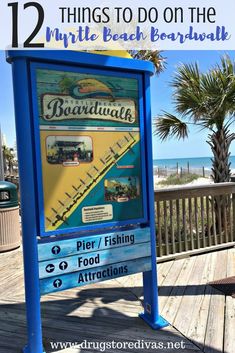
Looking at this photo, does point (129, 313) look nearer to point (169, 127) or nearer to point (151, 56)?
point (169, 127)

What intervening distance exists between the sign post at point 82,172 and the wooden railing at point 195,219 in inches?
59.5

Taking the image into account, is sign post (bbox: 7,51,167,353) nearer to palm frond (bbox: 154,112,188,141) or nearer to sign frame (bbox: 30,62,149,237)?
sign frame (bbox: 30,62,149,237)

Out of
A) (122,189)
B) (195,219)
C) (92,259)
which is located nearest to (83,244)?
(92,259)

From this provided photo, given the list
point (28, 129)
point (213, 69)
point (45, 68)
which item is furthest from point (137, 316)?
point (213, 69)

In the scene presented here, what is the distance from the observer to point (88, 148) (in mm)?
2518

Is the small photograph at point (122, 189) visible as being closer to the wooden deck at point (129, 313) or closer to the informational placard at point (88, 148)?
the informational placard at point (88, 148)

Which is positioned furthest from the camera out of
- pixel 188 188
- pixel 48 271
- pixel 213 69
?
pixel 213 69

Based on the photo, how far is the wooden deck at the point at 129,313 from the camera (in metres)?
2.60

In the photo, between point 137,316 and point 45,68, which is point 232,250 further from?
point 45,68

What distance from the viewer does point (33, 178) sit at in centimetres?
229

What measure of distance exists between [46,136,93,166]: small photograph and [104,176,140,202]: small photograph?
286mm

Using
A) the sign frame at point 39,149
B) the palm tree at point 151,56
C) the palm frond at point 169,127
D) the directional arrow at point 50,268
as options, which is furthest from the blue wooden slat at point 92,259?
the palm tree at point 151,56

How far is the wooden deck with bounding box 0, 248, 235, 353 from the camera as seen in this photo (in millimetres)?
2596

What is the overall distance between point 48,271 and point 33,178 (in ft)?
2.35
